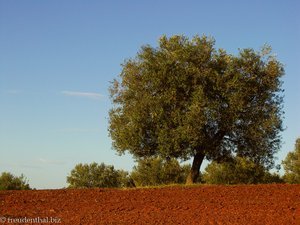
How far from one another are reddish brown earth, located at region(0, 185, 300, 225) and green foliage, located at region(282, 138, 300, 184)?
4554cm

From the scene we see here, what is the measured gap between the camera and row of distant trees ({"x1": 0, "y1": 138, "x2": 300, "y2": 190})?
226ft

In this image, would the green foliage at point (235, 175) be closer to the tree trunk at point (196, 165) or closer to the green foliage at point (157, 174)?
the green foliage at point (157, 174)

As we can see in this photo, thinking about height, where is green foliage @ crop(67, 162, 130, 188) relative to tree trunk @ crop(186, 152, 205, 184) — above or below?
above

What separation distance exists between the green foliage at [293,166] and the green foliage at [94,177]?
31.8 metres

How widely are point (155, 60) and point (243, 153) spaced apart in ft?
35.0

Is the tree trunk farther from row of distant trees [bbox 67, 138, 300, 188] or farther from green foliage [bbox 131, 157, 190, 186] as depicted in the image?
green foliage [bbox 131, 157, 190, 186]

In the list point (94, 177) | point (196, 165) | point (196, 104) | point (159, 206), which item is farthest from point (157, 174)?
point (159, 206)

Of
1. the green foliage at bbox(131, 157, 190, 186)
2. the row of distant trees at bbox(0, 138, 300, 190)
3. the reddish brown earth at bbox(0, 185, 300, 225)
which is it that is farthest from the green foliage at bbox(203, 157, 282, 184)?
the reddish brown earth at bbox(0, 185, 300, 225)

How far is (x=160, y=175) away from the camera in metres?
76.4

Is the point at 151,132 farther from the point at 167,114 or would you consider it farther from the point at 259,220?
the point at 259,220

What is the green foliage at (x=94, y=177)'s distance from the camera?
9119cm

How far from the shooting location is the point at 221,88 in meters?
34.0

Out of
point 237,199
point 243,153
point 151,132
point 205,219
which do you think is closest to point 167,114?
point 151,132

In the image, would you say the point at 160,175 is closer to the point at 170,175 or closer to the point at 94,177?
the point at 170,175
